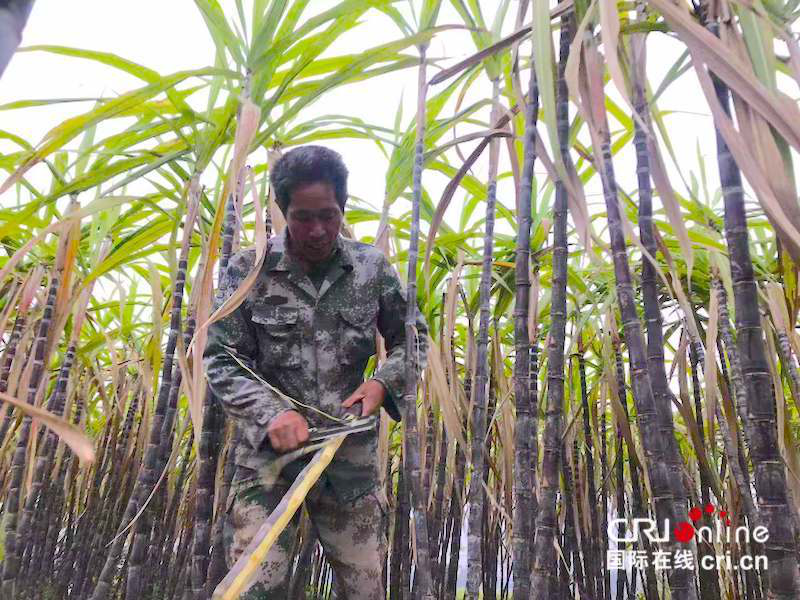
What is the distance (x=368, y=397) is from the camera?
100 cm

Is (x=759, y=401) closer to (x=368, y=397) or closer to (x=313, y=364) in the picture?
(x=368, y=397)

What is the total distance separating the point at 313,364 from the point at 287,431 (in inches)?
8.8

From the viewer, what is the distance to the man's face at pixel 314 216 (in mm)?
1032

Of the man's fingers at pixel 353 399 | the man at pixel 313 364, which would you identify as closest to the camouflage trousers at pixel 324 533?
the man at pixel 313 364

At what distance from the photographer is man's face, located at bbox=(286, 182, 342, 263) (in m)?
1.03

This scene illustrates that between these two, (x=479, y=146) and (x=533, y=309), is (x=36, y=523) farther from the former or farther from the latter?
(x=479, y=146)

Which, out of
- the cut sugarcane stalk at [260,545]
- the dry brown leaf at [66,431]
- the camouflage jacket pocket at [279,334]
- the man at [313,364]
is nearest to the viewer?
the dry brown leaf at [66,431]

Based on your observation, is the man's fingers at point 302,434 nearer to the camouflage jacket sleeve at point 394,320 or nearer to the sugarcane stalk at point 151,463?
the camouflage jacket sleeve at point 394,320

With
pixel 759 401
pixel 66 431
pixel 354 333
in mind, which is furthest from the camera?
pixel 354 333

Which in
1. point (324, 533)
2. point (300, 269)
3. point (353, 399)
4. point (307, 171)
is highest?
point (307, 171)

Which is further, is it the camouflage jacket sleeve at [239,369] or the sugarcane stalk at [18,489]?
the sugarcane stalk at [18,489]

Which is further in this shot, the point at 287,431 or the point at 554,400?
the point at 287,431

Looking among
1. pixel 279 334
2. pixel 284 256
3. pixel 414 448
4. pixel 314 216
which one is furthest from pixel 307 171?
pixel 414 448

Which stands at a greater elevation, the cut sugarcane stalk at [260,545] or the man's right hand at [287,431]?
the man's right hand at [287,431]
